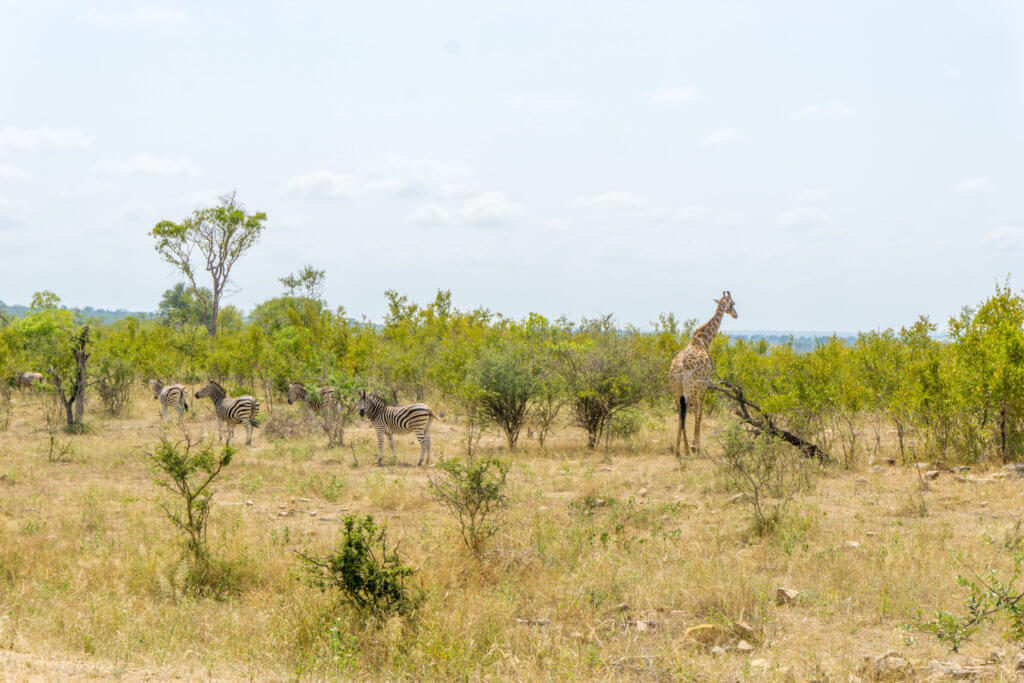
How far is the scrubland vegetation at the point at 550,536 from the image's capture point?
5312 millimetres

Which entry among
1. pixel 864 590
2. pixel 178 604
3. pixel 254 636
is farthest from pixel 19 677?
pixel 864 590

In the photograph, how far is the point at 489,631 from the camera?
555 centimetres

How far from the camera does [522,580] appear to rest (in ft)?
23.0

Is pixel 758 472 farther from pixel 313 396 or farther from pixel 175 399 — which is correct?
pixel 175 399

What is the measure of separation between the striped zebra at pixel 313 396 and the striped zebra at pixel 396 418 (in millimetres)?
2076

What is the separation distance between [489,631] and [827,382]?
417 inches

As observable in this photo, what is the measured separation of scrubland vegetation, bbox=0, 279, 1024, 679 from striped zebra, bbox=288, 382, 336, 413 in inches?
14.8

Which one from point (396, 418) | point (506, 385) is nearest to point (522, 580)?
point (396, 418)

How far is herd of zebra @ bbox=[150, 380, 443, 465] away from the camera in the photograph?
45.7 feet

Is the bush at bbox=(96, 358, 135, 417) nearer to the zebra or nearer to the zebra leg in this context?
the zebra

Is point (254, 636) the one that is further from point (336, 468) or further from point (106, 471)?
point (106, 471)

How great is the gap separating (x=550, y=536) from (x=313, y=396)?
10.3 metres

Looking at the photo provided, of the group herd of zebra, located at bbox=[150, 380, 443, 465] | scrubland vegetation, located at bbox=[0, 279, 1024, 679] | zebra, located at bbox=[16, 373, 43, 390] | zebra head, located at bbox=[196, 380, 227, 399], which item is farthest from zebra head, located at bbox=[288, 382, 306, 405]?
zebra, located at bbox=[16, 373, 43, 390]

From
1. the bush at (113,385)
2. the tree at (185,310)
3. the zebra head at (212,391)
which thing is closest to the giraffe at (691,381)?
the zebra head at (212,391)
